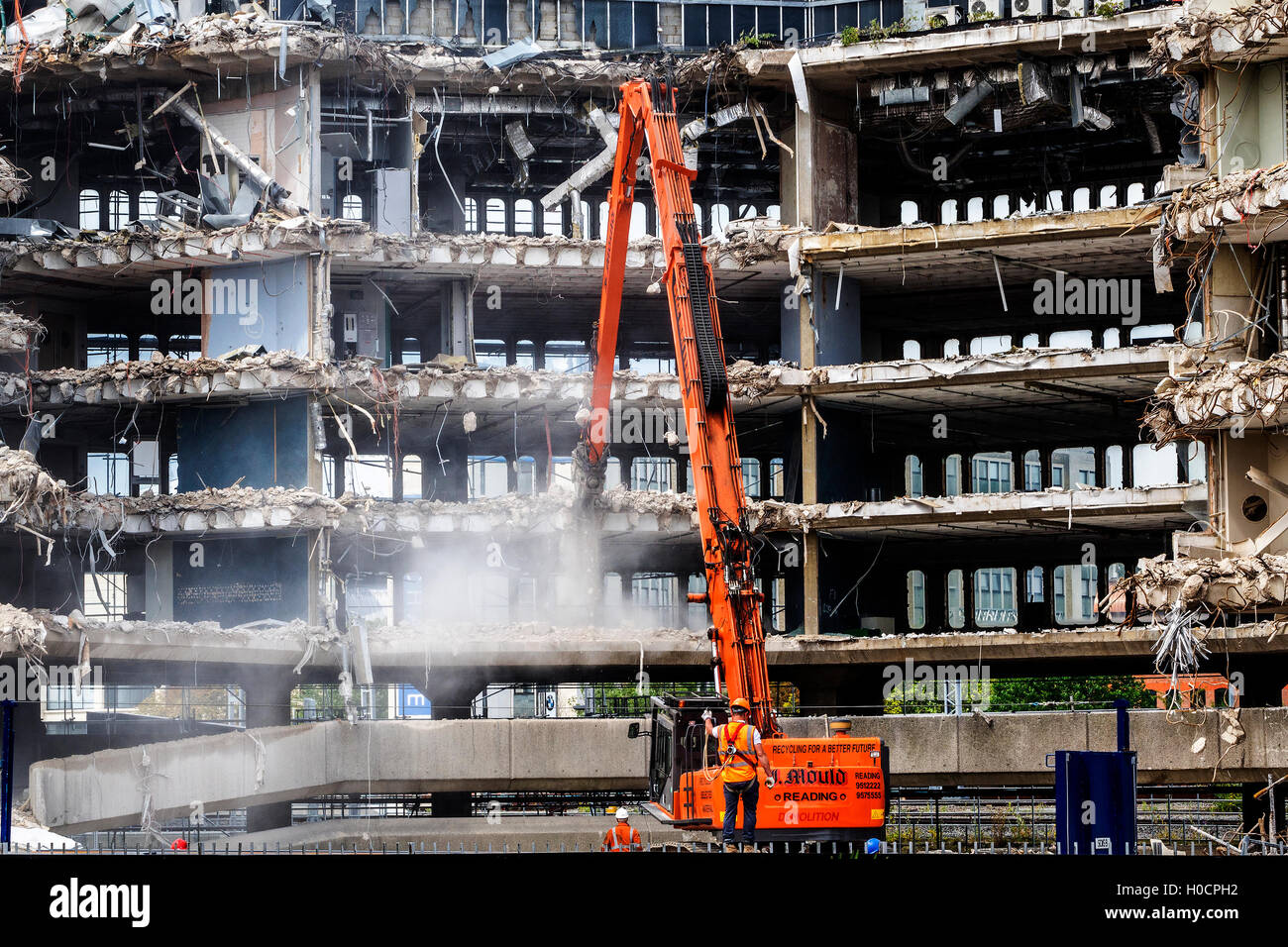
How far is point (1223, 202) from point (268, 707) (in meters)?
24.6

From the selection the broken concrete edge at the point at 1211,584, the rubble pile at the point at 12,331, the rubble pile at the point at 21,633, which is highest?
the rubble pile at the point at 12,331

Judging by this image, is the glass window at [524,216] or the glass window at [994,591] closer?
the glass window at [524,216]

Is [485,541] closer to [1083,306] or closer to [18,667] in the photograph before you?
[18,667]

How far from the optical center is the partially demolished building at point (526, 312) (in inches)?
1623

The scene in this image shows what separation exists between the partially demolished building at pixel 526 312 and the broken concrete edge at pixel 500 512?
104mm

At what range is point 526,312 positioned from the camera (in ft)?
160

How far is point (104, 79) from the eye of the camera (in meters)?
43.5

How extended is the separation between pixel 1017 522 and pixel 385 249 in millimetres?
17635

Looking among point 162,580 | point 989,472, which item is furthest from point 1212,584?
point 989,472

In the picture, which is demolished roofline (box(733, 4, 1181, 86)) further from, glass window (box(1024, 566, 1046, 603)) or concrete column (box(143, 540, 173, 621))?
glass window (box(1024, 566, 1046, 603))

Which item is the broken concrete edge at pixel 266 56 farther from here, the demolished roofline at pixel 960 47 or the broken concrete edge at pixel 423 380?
the broken concrete edge at pixel 423 380

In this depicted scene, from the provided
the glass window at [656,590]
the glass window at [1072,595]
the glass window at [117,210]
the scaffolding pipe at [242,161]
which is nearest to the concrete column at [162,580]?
the scaffolding pipe at [242,161]

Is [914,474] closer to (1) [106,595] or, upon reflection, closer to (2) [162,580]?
(2) [162,580]
